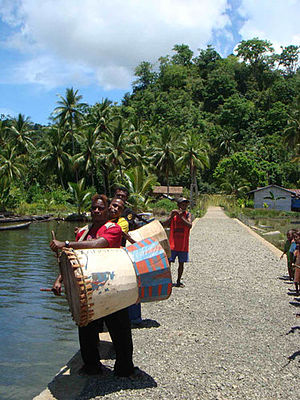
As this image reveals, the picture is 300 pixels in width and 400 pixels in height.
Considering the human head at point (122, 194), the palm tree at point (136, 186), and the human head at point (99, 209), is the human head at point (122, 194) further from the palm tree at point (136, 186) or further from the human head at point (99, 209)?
the palm tree at point (136, 186)

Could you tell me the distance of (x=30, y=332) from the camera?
757 cm

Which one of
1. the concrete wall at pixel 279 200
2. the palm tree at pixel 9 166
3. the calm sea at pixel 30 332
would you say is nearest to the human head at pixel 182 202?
the calm sea at pixel 30 332

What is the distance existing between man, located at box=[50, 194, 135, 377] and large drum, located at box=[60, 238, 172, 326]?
0.13m

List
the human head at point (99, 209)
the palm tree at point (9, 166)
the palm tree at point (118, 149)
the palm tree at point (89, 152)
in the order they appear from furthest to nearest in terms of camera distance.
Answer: the palm tree at point (89, 152)
the palm tree at point (118, 149)
the palm tree at point (9, 166)
the human head at point (99, 209)

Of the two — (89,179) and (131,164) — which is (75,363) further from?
(89,179)

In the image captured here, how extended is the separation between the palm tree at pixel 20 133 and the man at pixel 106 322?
51.2 meters

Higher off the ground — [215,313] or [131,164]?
[131,164]

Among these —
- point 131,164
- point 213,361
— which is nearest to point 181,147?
point 131,164

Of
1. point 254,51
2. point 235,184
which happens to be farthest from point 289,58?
point 235,184

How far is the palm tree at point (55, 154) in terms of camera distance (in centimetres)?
4781

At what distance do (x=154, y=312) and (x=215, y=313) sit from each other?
0.91m

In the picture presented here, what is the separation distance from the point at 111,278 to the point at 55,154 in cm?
4573

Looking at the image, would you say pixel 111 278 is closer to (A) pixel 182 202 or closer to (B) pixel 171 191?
(A) pixel 182 202

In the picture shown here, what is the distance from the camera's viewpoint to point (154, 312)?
6684mm
